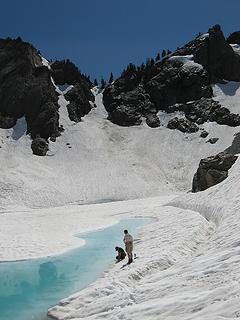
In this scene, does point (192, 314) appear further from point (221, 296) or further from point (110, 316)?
point (110, 316)

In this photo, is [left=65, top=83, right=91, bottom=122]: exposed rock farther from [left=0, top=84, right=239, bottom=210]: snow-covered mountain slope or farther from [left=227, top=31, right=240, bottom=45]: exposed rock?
[left=227, top=31, right=240, bottom=45]: exposed rock

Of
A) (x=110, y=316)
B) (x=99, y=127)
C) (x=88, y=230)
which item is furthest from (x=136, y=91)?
(x=110, y=316)

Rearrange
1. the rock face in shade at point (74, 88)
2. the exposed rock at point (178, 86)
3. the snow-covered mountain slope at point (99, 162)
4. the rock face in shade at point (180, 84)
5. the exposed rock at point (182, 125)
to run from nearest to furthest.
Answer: the snow-covered mountain slope at point (99, 162), the exposed rock at point (182, 125), the rock face in shade at point (74, 88), the rock face in shade at point (180, 84), the exposed rock at point (178, 86)

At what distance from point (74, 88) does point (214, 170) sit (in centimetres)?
9456

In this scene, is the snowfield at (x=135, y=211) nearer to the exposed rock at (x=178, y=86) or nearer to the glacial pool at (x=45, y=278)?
the glacial pool at (x=45, y=278)

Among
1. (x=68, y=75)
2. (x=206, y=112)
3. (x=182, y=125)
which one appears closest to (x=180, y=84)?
(x=206, y=112)

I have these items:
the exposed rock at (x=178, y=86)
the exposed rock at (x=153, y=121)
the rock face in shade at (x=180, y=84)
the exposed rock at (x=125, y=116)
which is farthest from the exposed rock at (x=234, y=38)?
the exposed rock at (x=125, y=116)

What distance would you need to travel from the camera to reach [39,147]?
111 metres

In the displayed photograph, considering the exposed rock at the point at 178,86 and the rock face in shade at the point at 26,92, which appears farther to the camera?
the exposed rock at the point at 178,86

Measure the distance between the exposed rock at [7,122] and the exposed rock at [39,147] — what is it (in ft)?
36.9

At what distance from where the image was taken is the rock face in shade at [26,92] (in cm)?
12062

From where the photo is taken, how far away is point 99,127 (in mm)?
134000

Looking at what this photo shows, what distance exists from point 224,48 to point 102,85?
1892 inches

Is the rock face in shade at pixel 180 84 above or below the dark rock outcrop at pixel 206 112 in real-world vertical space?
above
